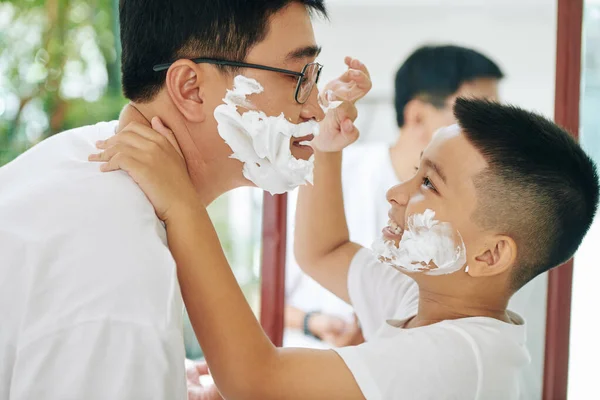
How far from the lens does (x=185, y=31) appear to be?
109cm

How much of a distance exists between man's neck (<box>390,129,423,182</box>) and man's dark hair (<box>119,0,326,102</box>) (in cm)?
71

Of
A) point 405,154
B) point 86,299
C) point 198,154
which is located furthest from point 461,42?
point 86,299

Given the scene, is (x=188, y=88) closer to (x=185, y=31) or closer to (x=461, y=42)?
(x=185, y=31)

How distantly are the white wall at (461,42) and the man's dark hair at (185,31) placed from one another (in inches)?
25.8

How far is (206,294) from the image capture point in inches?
39.2

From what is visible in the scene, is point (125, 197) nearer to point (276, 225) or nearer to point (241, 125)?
point (241, 125)

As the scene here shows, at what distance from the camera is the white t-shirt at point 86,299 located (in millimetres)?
793

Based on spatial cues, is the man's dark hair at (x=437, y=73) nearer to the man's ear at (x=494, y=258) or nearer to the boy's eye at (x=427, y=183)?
the boy's eye at (x=427, y=183)

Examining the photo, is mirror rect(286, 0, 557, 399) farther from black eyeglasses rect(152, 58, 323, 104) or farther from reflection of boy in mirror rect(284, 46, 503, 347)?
black eyeglasses rect(152, 58, 323, 104)

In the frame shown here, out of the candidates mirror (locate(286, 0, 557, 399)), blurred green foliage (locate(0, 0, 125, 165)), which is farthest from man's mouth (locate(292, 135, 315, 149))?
blurred green foliage (locate(0, 0, 125, 165))

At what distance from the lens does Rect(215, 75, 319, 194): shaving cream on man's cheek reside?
1.13 metres

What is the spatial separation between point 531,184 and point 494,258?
150 millimetres

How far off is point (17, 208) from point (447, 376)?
717mm

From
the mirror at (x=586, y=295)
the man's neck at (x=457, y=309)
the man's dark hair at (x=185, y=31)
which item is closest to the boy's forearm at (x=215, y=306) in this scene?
the man's dark hair at (x=185, y=31)
